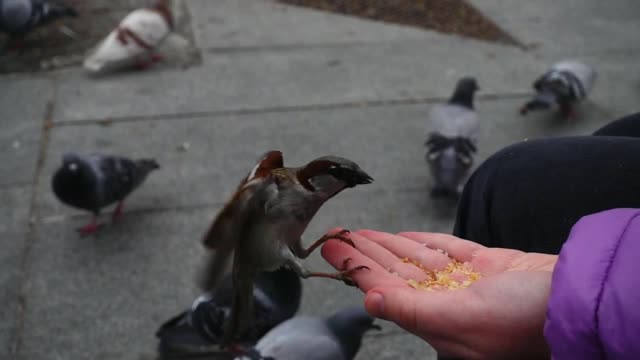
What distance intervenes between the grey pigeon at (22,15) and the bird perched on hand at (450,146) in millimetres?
4609

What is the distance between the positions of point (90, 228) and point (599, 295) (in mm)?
3968

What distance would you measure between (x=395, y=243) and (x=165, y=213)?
2.95 meters

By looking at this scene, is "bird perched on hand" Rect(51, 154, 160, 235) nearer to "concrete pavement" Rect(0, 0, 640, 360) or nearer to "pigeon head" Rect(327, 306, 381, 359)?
"concrete pavement" Rect(0, 0, 640, 360)

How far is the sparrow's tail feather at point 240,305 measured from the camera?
2559mm

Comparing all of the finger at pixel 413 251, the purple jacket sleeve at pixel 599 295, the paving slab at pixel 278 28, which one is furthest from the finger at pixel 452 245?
the paving slab at pixel 278 28

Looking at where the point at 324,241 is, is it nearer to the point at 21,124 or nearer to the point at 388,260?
the point at 388,260

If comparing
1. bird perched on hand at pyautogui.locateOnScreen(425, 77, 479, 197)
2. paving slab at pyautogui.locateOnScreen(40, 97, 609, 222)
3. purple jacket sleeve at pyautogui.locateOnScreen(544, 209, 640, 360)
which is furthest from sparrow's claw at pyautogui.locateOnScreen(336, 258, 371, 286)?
paving slab at pyautogui.locateOnScreen(40, 97, 609, 222)

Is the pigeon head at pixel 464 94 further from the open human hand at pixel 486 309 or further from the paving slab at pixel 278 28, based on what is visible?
the open human hand at pixel 486 309

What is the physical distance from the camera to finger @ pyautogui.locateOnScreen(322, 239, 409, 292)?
2.17 metres

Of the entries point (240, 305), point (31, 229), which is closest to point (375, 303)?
point (240, 305)

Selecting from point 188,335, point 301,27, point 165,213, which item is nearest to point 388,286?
point 188,335

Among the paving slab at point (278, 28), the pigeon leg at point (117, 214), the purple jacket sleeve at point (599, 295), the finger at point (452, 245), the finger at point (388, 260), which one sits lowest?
the pigeon leg at point (117, 214)

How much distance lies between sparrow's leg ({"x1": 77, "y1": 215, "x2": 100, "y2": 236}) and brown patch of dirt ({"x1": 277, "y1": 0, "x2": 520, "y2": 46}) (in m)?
5.07

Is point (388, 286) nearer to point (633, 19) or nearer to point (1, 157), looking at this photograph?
point (1, 157)
